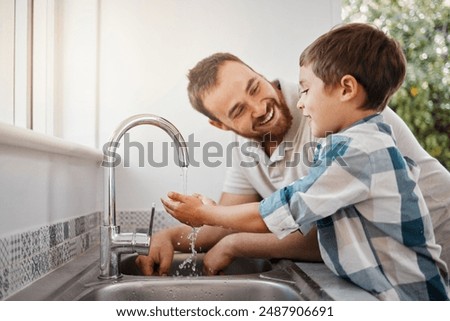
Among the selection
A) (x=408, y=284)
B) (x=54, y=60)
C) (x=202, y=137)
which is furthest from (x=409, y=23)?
(x=54, y=60)

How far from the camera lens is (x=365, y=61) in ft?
2.73

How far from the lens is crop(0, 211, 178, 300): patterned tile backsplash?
0.66 metres

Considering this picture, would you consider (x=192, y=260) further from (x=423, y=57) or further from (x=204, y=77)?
(x=423, y=57)

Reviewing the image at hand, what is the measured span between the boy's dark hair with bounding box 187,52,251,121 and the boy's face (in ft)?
0.85

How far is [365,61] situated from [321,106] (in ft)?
0.34

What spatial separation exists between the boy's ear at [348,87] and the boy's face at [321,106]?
0.01m

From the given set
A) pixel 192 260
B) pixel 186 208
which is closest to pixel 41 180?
pixel 186 208

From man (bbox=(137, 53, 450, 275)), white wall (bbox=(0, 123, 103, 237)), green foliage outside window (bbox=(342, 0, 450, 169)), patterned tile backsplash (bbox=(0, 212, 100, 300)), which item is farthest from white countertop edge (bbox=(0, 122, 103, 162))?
green foliage outside window (bbox=(342, 0, 450, 169))

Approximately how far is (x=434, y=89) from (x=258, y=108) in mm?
413

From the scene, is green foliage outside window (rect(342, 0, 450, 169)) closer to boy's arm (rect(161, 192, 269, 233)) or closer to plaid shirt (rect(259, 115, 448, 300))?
plaid shirt (rect(259, 115, 448, 300))

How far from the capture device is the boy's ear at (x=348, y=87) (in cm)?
82

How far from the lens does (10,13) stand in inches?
36.1

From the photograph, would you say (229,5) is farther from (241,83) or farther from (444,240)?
(444,240)

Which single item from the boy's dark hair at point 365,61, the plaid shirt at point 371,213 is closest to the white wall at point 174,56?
the boy's dark hair at point 365,61
